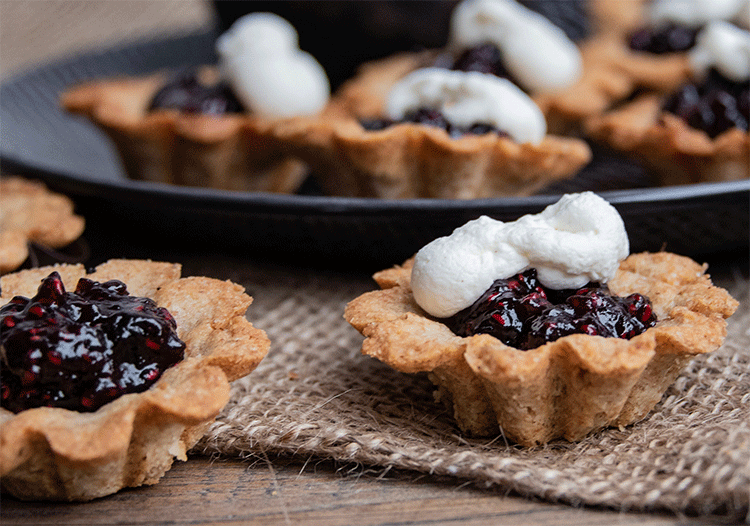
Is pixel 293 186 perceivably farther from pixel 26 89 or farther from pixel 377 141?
pixel 26 89

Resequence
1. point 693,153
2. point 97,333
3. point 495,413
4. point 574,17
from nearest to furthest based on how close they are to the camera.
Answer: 1. point 97,333
2. point 495,413
3. point 693,153
4. point 574,17

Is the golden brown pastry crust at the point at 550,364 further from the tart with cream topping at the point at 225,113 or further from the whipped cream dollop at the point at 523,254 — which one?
the tart with cream topping at the point at 225,113

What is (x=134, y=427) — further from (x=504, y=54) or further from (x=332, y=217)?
(x=504, y=54)

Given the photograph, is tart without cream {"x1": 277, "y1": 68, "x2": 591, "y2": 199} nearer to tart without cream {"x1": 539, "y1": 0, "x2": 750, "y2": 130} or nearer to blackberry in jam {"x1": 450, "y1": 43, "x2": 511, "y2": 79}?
blackberry in jam {"x1": 450, "y1": 43, "x2": 511, "y2": 79}

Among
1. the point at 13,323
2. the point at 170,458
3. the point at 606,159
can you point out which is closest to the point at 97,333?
the point at 13,323

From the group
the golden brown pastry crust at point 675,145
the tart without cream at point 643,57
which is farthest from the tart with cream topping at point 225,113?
the golden brown pastry crust at point 675,145

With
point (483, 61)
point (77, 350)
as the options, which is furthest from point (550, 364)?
point (483, 61)
